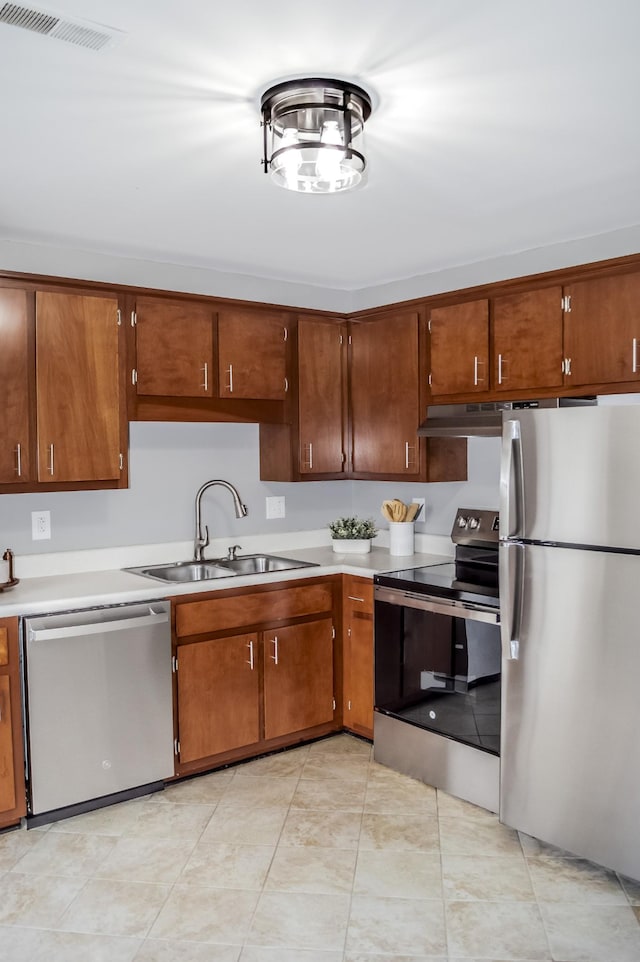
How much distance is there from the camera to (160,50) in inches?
70.5

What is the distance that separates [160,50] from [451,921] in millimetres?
2575

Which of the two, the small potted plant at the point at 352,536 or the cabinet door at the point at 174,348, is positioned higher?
the cabinet door at the point at 174,348

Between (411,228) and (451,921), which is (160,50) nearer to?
(411,228)

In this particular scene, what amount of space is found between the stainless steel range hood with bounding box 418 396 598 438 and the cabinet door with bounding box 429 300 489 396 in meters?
0.11

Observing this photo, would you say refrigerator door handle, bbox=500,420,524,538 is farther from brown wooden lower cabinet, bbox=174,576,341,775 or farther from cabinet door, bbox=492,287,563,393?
brown wooden lower cabinet, bbox=174,576,341,775

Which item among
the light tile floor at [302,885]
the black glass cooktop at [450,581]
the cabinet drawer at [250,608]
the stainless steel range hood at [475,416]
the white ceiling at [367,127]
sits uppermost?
the white ceiling at [367,127]

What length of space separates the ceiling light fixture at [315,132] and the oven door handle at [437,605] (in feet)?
5.72

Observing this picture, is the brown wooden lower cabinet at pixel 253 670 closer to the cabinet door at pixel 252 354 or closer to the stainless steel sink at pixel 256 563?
the stainless steel sink at pixel 256 563

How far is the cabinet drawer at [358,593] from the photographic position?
12.3 ft

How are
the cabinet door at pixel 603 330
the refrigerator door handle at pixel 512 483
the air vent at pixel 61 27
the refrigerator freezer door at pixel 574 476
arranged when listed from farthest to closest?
the cabinet door at pixel 603 330, the refrigerator door handle at pixel 512 483, the refrigerator freezer door at pixel 574 476, the air vent at pixel 61 27

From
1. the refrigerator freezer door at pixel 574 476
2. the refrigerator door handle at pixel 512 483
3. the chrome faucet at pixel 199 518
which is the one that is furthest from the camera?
the chrome faucet at pixel 199 518

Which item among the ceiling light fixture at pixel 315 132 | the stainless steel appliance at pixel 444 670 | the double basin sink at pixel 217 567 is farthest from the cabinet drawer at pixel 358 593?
the ceiling light fixture at pixel 315 132

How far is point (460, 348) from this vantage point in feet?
12.3

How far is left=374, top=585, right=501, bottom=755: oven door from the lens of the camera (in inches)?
124
